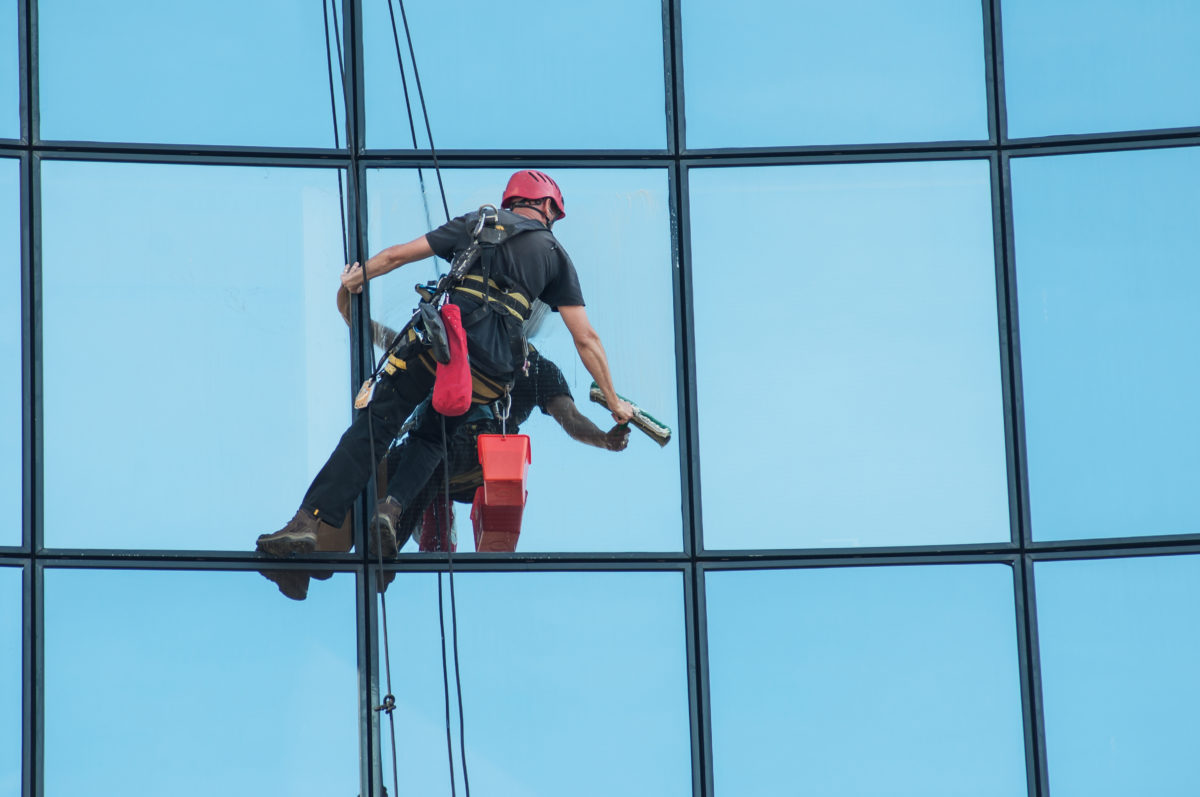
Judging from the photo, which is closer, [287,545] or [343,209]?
[287,545]

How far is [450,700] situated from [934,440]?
2.46 m

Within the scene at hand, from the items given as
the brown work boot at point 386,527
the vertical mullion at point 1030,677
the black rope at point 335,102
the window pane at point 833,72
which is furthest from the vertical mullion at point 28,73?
the vertical mullion at point 1030,677

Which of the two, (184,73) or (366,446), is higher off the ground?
(184,73)

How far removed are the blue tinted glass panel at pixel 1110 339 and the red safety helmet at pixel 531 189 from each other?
7.07ft

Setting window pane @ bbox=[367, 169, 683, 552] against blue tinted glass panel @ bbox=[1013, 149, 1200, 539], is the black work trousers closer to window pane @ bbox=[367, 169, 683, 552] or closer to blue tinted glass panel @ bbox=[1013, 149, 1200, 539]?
window pane @ bbox=[367, 169, 683, 552]

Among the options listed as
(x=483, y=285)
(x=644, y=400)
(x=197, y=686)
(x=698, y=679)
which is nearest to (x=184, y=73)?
(x=483, y=285)

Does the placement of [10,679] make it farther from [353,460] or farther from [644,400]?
[644,400]

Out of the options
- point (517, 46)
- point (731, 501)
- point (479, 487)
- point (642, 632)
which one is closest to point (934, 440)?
point (731, 501)

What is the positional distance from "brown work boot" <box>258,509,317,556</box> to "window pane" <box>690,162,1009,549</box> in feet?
5.71

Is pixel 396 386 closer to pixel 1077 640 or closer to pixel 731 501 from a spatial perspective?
pixel 731 501

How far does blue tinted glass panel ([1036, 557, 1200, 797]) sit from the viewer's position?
6.90m

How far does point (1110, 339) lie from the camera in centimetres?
729

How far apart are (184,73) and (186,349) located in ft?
4.19

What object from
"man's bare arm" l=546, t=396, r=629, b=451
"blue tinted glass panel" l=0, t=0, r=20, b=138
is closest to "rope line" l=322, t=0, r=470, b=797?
"man's bare arm" l=546, t=396, r=629, b=451
